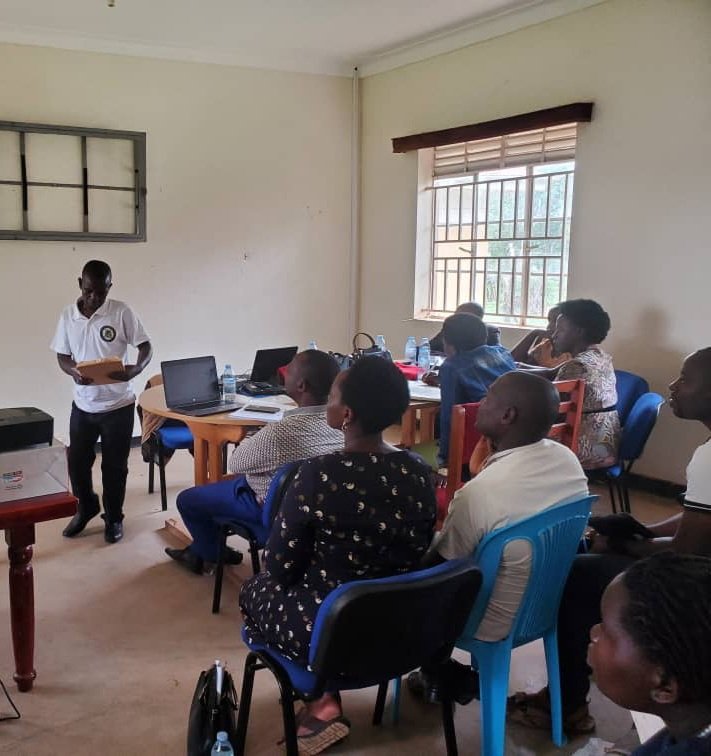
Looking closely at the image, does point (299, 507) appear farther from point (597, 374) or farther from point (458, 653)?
point (597, 374)

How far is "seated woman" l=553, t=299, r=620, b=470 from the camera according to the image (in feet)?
11.5

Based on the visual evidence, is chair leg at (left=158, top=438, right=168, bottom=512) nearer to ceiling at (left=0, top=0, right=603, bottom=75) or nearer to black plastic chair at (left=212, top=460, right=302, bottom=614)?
black plastic chair at (left=212, top=460, right=302, bottom=614)

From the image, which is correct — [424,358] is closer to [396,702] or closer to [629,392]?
[629,392]

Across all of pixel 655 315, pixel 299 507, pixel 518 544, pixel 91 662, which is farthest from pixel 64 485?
pixel 655 315

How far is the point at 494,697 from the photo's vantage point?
1.89 metres

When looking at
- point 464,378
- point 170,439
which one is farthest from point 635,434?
point 170,439

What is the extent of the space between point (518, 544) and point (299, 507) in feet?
1.81

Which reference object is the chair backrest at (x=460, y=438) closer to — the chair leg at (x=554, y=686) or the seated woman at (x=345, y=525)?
the chair leg at (x=554, y=686)

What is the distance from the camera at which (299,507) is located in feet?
5.52

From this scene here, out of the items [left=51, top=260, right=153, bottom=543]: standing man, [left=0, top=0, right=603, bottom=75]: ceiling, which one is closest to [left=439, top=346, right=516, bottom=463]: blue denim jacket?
[left=51, top=260, right=153, bottom=543]: standing man

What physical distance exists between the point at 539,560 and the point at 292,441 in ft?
3.20

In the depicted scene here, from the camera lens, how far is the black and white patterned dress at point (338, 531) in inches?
66.1

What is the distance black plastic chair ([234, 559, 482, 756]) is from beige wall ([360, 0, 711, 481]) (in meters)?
3.05

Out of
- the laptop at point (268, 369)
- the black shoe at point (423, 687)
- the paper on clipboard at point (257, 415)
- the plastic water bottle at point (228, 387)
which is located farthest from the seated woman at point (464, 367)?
the black shoe at point (423, 687)
